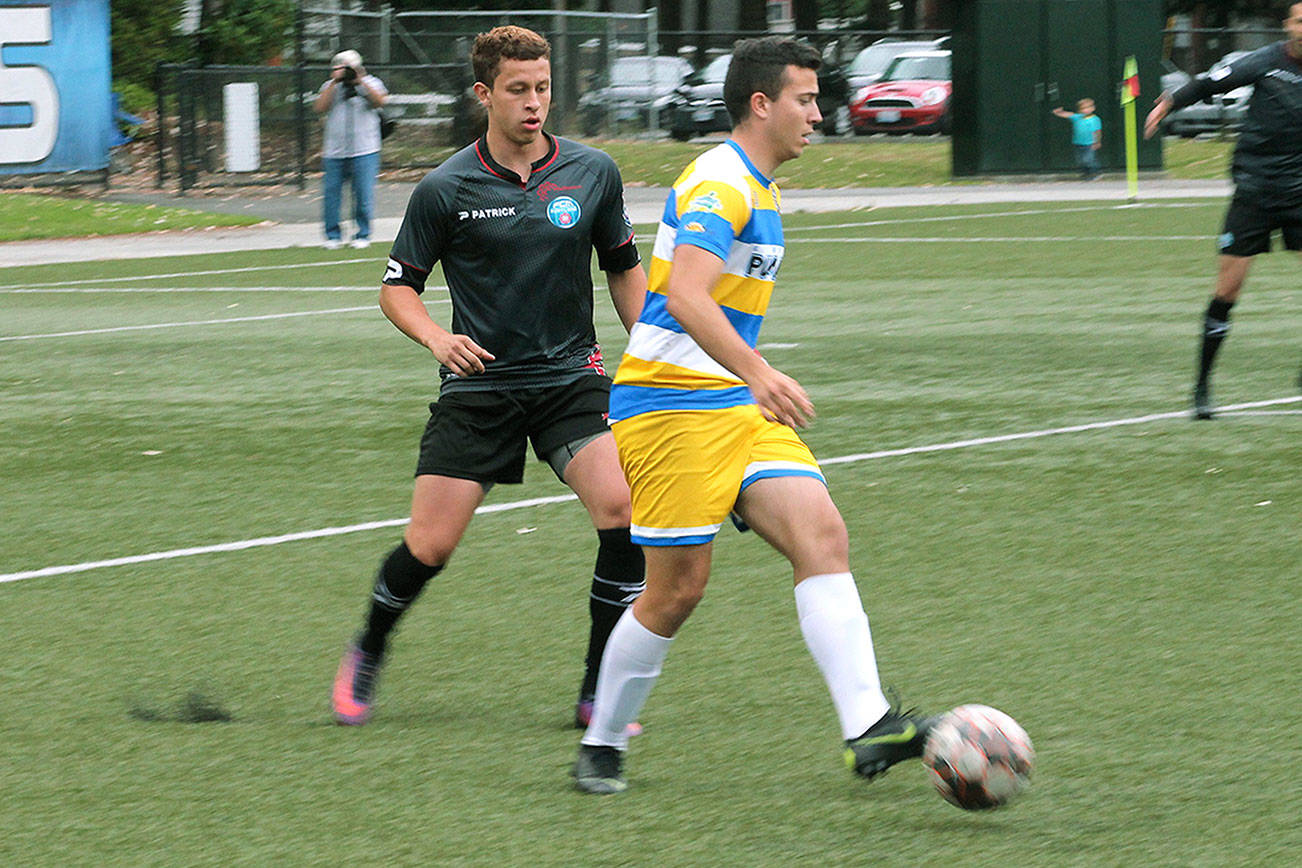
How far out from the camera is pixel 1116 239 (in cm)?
2041

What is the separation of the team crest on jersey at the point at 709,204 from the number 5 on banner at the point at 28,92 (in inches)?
963

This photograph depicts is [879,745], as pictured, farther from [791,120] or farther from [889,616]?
[889,616]

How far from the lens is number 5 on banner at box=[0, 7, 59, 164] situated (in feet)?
88.0

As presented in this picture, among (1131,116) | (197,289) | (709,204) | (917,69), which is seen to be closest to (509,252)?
(709,204)

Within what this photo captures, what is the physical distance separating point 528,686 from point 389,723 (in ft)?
1.63

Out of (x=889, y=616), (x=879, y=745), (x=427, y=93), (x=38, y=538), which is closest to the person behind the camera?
(x=879, y=745)

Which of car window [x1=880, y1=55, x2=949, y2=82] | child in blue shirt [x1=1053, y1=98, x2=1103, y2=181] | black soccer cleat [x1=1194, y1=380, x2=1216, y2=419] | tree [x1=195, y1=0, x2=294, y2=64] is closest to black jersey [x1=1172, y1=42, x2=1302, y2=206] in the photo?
black soccer cleat [x1=1194, y1=380, x2=1216, y2=419]

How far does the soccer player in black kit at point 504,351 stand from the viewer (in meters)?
5.29

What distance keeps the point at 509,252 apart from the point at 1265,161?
17.9 feet

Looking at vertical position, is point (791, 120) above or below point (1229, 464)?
above

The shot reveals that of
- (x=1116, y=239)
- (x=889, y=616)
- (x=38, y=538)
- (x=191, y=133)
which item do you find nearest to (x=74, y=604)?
(x=38, y=538)

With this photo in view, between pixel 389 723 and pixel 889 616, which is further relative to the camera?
pixel 889 616

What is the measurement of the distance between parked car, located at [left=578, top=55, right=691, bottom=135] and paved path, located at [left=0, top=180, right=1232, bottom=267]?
4.79 meters

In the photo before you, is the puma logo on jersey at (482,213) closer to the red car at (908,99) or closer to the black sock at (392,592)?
the black sock at (392,592)
